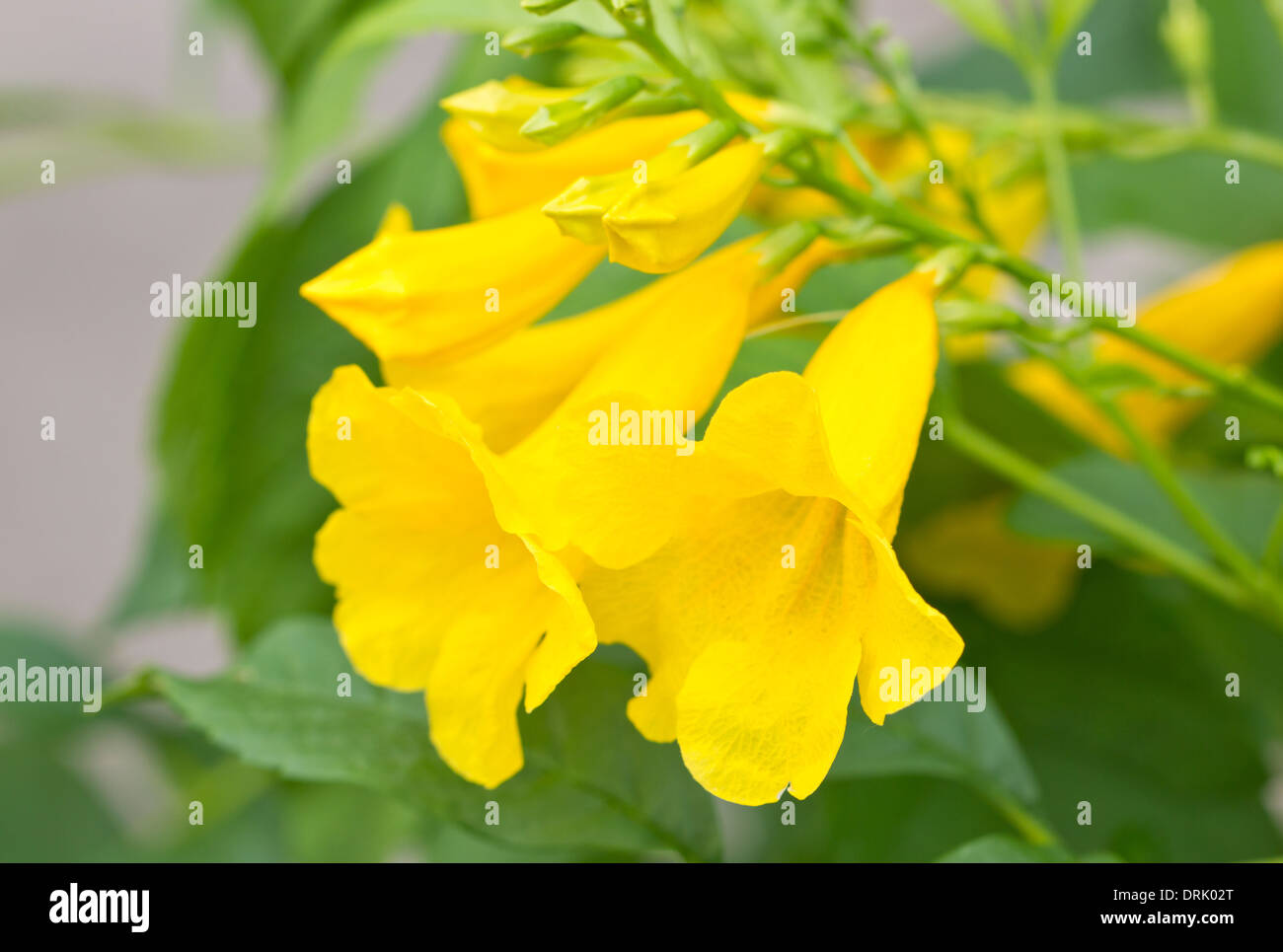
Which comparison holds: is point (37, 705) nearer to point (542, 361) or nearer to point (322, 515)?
point (322, 515)

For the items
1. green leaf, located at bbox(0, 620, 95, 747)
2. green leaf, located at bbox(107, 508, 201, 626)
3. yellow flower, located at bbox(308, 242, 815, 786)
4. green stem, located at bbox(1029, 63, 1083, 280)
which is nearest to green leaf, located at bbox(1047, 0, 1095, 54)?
green stem, located at bbox(1029, 63, 1083, 280)

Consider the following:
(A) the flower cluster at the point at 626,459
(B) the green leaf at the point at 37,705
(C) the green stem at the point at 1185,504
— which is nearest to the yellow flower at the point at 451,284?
(A) the flower cluster at the point at 626,459

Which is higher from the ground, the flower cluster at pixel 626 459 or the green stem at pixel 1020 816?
the flower cluster at pixel 626 459

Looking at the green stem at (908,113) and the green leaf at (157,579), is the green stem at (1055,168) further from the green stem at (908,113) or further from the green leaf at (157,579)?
the green leaf at (157,579)

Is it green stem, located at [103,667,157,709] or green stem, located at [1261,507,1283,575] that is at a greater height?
green stem, located at [1261,507,1283,575]
